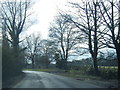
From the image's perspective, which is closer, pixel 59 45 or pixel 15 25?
pixel 15 25

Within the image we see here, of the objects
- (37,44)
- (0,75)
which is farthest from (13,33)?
(37,44)

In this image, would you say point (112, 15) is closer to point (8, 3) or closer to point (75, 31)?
point (75, 31)

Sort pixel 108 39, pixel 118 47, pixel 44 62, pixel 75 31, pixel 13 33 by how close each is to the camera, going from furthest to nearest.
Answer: pixel 44 62, pixel 13 33, pixel 75 31, pixel 108 39, pixel 118 47

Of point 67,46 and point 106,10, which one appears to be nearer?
point 106,10

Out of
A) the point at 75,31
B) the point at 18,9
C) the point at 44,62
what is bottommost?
the point at 44,62

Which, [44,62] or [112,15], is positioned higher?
[112,15]

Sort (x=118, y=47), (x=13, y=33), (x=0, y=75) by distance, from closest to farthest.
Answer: (x=0, y=75), (x=118, y=47), (x=13, y=33)

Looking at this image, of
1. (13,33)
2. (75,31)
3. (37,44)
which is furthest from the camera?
(37,44)

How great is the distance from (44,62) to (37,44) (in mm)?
11904

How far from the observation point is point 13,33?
45625 millimetres

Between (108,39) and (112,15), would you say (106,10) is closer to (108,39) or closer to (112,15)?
(112,15)

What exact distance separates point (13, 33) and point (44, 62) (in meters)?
61.5

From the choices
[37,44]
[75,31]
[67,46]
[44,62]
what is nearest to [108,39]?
[75,31]

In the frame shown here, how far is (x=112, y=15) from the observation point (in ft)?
84.7
